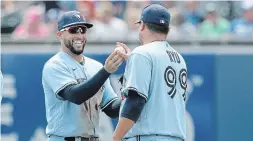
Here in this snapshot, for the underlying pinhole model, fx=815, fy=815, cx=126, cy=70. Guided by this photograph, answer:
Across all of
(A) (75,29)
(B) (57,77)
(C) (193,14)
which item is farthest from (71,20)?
(C) (193,14)

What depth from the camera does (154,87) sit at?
231 inches

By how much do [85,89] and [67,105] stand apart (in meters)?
0.42

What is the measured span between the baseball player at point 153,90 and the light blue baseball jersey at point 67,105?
740 mm

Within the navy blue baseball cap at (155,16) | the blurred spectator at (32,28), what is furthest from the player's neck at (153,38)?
the blurred spectator at (32,28)

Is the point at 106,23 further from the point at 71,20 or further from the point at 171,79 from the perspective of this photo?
the point at 171,79

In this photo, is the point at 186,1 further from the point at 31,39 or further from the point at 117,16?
the point at 31,39

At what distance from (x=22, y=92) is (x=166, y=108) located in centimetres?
426

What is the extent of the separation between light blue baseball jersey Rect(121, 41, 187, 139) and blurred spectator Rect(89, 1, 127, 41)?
4.61m

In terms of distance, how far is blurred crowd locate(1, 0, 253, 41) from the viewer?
10930mm

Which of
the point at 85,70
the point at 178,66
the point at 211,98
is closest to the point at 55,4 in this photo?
the point at 211,98

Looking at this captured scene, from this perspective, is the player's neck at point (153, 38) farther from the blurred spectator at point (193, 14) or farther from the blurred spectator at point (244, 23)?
the blurred spectator at point (193, 14)

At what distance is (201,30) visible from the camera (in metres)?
11.3

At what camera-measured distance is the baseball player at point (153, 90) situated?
578cm

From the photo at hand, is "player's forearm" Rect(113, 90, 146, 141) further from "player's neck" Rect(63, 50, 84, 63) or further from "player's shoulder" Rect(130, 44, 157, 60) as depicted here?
"player's neck" Rect(63, 50, 84, 63)
